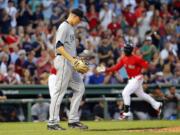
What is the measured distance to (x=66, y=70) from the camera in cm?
1156

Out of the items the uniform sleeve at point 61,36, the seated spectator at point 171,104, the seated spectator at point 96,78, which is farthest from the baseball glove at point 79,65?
the seated spectator at point 171,104

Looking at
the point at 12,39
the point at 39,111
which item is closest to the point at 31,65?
the point at 12,39

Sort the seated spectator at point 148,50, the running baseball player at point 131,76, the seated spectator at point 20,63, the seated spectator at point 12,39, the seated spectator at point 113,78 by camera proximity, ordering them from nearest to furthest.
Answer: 1. the running baseball player at point 131,76
2. the seated spectator at point 20,63
3. the seated spectator at point 12,39
4. the seated spectator at point 113,78
5. the seated spectator at point 148,50

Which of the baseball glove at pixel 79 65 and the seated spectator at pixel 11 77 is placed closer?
the baseball glove at pixel 79 65

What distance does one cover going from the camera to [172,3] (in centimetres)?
2388

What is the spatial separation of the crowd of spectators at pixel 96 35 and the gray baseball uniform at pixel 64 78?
611 cm

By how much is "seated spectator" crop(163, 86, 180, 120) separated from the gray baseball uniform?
7.59m

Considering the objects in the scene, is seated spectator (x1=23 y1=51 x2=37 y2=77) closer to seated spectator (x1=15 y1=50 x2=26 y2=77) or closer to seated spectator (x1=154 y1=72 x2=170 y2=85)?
seated spectator (x1=15 y1=50 x2=26 y2=77)

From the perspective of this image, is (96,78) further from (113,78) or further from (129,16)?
(129,16)

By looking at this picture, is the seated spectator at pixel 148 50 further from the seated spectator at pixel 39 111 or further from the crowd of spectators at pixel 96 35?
the seated spectator at pixel 39 111

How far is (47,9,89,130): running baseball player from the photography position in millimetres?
11398

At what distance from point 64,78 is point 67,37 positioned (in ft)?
2.50

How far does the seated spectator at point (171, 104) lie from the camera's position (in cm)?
1897

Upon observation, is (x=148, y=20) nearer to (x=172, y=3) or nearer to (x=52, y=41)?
(x=172, y=3)
